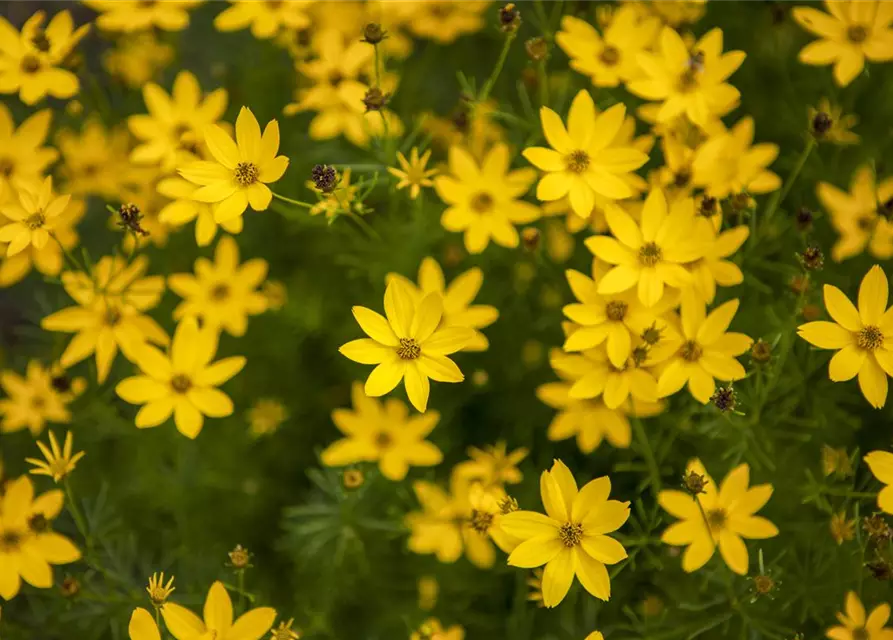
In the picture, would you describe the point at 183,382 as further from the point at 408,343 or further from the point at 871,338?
the point at 871,338

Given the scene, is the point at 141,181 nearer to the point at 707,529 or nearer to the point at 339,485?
the point at 339,485

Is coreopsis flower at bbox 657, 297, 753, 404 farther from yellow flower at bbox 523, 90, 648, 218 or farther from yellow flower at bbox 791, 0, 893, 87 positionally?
yellow flower at bbox 791, 0, 893, 87

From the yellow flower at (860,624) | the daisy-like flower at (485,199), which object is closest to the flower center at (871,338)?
the yellow flower at (860,624)

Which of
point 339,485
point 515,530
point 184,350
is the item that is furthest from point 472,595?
point 184,350

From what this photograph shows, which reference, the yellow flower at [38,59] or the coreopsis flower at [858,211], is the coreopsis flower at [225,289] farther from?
the coreopsis flower at [858,211]

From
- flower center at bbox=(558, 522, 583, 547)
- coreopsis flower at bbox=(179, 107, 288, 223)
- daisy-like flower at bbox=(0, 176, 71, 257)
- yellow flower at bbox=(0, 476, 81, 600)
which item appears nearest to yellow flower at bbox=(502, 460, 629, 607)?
flower center at bbox=(558, 522, 583, 547)

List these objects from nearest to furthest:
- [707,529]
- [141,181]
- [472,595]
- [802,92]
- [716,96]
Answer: [707,529] < [716,96] < [472,595] < [141,181] < [802,92]

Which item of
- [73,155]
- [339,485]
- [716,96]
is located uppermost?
[716,96]
